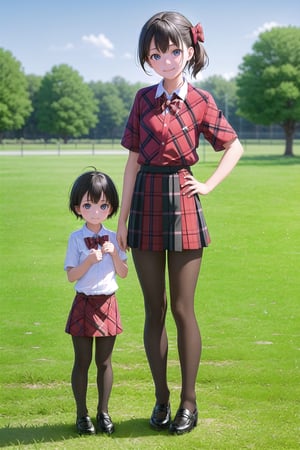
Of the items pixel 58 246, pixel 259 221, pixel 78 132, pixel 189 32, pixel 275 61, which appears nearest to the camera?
pixel 189 32

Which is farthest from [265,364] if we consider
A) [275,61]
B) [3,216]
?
[275,61]

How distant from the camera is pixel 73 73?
107 m

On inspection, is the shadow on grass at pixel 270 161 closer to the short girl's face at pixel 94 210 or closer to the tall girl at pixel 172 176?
the tall girl at pixel 172 176

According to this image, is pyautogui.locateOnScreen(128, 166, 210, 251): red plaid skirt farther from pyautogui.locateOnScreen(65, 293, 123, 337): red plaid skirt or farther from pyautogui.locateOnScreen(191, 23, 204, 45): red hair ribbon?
pyautogui.locateOnScreen(191, 23, 204, 45): red hair ribbon

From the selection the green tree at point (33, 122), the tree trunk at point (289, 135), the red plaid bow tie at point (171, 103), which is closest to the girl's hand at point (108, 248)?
the red plaid bow tie at point (171, 103)

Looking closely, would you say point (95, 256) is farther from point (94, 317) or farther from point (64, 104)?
point (64, 104)

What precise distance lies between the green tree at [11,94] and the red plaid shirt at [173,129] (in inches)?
3400

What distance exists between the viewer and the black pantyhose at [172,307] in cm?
470

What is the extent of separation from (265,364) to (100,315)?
2551 millimetres

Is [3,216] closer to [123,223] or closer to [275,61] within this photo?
[123,223]

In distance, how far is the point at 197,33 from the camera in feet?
15.2

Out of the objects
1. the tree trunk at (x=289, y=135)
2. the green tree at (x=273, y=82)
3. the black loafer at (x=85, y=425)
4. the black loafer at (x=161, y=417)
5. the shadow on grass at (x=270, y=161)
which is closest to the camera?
the black loafer at (x=85, y=425)

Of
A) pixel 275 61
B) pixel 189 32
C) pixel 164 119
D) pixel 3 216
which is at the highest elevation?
pixel 275 61

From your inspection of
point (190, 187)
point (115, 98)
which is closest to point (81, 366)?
point (190, 187)
